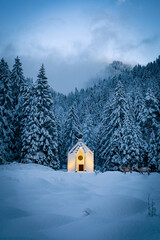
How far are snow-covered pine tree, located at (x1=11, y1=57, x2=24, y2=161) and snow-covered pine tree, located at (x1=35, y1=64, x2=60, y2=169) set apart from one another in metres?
3.77

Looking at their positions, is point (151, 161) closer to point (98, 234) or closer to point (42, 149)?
point (42, 149)

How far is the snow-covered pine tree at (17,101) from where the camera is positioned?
2364 cm

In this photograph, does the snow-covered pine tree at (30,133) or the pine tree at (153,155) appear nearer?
the snow-covered pine tree at (30,133)

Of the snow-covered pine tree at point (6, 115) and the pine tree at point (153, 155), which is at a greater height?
the snow-covered pine tree at point (6, 115)

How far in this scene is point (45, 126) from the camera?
77.0 ft

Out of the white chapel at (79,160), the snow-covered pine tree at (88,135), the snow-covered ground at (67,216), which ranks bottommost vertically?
the white chapel at (79,160)

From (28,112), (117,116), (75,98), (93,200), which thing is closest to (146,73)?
(75,98)

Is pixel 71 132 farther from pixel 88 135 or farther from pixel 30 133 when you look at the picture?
pixel 30 133

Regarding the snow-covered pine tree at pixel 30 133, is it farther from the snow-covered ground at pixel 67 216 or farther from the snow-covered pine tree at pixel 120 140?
the snow-covered ground at pixel 67 216

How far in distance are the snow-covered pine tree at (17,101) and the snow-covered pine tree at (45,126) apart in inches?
149

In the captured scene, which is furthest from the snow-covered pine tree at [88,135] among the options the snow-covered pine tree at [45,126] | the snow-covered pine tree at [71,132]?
the snow-covered pine tree at [45,126]

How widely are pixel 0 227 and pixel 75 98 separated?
130551 mm

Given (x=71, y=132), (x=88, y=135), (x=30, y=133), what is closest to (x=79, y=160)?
(x=30, y=133)

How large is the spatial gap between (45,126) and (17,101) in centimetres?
769
